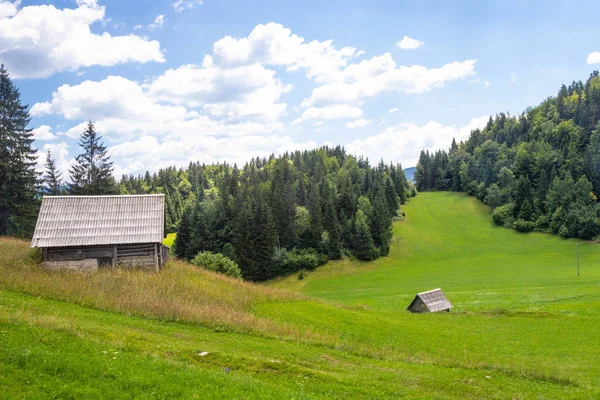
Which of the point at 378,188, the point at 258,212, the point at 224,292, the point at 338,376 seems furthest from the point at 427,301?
the point at 378,188

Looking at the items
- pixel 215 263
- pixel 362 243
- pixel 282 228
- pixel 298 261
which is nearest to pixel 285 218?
pixel 282 228

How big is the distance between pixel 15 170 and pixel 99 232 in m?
27.6

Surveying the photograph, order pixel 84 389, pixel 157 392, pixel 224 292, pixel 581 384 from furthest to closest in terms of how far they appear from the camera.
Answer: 1. pixel 224 292
2. pixel 581 384
3. pixel 157 392
4. pixel 84 389

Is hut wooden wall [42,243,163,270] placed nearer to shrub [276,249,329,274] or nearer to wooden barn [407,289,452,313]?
wooden barn [407,289,452,313]

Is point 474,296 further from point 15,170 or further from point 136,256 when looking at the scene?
point 15,170

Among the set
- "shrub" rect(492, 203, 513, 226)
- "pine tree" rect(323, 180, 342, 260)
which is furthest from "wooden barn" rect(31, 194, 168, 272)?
"shrub" rect(492, 203, 513, 226)

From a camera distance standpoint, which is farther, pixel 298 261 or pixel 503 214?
pixel 503 214

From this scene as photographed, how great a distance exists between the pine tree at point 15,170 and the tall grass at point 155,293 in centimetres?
1813

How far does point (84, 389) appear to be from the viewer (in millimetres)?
9953

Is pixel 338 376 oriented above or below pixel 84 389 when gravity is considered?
below

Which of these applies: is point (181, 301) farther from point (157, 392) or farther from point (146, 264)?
point (157, 392)

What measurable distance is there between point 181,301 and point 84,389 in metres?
15.9

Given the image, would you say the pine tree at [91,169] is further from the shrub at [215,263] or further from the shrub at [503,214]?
the shrub at [503,214]

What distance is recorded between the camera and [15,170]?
50031mm
